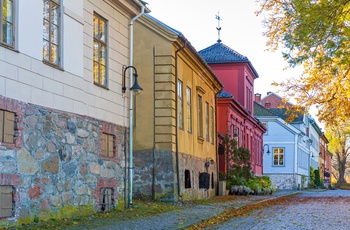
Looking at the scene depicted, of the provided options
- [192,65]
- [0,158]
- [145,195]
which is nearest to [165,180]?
[145,195]

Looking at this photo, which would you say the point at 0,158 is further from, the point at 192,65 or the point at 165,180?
the point at 192,65

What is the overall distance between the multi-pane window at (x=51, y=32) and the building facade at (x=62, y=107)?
0.02m

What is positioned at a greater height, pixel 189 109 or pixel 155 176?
pixel 189 109

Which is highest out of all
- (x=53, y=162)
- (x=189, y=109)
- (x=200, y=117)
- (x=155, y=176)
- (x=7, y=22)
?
(x=7, y=22)

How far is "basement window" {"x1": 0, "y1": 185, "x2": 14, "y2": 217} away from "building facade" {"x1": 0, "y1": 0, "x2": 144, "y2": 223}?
0.7 inches

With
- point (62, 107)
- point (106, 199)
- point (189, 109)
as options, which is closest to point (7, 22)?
point (62, 107)

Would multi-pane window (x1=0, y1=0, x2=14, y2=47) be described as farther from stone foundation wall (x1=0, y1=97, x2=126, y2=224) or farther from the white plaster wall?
stone foundation wall (x1=0, y1=97, x2=126, y2=224)

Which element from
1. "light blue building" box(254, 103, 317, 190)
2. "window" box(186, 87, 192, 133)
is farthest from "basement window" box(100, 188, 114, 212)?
"light blue building" box(254, 103, 317, 190)

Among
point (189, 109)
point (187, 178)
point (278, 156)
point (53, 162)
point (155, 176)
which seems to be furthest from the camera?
point (278, 156)

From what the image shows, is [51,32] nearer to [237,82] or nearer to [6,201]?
[6,201]

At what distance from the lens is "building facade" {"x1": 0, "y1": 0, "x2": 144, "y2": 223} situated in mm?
11617

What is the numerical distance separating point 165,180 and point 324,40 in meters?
6.72

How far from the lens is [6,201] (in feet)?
37.4

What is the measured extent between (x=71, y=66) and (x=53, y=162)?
2.17 metres
